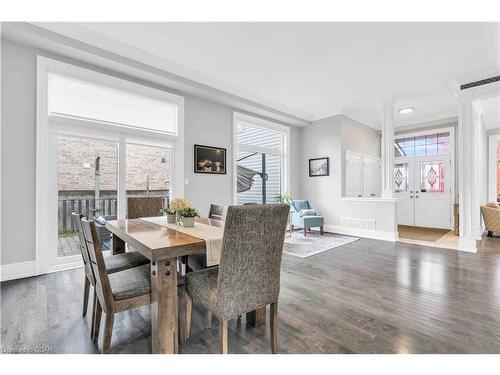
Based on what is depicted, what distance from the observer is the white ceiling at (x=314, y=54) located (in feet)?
8.93

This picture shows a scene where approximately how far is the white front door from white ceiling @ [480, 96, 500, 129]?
44.7 inches

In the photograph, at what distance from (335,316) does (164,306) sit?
1386mm

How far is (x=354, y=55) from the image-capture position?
328cm

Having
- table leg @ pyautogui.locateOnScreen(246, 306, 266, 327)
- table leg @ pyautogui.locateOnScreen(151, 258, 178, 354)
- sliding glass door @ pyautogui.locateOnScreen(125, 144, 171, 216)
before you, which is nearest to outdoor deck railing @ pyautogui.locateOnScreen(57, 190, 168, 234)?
sliding glass door @ pyautogui.locateOnScreen(125, 144, 171, 216)

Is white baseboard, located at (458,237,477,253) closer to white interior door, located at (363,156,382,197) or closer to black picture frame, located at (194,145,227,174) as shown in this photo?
white interior door, located at (363,156,382,197)

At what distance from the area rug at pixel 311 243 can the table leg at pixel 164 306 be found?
265 cm

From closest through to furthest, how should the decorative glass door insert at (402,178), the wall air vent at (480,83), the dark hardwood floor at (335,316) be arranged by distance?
the dark hardwood floor at (335,316), the wall air vent at (480,83), the decorative glass door insert at (402,178)

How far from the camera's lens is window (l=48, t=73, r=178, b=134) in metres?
3.09

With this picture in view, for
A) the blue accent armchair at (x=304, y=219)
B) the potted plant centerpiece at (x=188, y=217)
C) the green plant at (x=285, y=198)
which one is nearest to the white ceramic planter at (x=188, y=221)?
the potted plant centerpiece at (x=188, y=217)

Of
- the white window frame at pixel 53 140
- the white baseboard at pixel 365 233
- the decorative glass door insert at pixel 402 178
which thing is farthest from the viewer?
the decorative glass door insert at pixel 402 178

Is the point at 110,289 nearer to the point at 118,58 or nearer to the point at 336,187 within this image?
the point at 118,58

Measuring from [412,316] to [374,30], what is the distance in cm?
292

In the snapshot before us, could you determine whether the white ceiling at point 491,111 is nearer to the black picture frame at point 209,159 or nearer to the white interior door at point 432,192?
the white interior door at point 432,192

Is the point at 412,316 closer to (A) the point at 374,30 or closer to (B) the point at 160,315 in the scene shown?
(B) the point at 160,315
